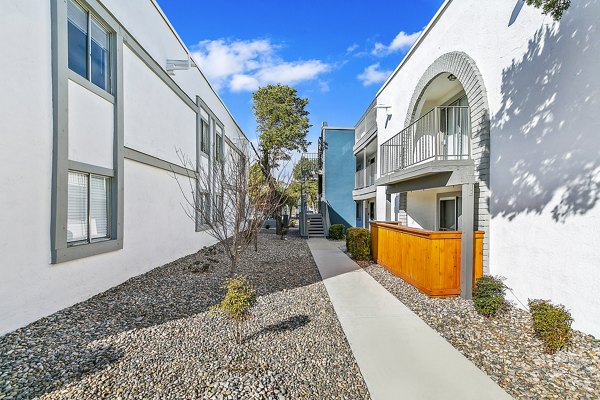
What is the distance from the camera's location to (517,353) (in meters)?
3.97

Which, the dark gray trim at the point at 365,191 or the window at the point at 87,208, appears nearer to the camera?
the window at the point at 87,208

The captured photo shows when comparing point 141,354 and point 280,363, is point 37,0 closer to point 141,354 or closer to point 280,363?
point 141,354

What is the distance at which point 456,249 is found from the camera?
6242mm

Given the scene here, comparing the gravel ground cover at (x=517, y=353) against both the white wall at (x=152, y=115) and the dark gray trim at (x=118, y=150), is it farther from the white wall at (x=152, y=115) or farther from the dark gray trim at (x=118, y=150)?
the white wall at (x=152, y=115)

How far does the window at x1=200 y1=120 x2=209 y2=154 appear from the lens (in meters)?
13.7

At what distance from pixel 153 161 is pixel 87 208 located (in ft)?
Answer: 9.98

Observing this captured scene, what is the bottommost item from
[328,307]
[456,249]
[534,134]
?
[328,307]

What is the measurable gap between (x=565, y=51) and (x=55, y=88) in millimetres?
8224

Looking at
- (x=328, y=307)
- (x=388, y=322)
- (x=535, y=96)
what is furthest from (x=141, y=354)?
(x=535, y=96)

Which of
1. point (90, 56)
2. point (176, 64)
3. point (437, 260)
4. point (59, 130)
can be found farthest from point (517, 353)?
point (176, 64)

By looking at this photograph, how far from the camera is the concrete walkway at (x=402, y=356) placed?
10.5 ft

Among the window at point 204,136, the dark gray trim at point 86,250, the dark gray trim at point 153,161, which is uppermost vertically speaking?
the window at point 204,136

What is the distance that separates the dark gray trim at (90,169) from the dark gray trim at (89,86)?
1.52 metres

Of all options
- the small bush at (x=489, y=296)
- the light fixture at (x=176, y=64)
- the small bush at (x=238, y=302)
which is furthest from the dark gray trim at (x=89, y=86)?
the small bush at (x=489, y=296)
